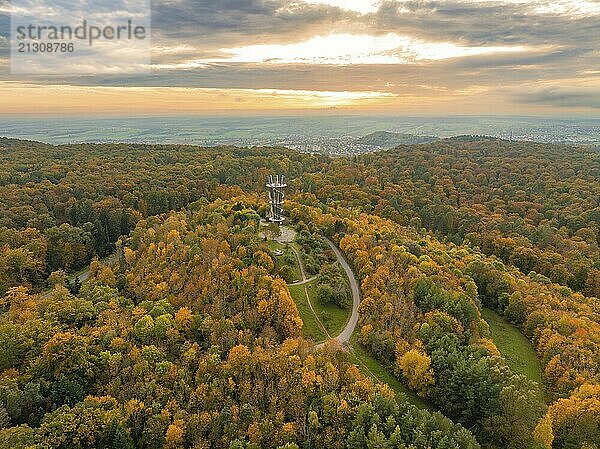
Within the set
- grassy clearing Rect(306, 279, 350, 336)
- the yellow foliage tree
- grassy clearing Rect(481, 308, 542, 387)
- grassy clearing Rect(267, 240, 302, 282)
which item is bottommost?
grassy clearing Rect(481, 308, 542, 387)

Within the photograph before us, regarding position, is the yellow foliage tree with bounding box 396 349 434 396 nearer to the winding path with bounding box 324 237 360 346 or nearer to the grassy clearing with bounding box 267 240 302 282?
the winding path with bounding box 324 237 360 346

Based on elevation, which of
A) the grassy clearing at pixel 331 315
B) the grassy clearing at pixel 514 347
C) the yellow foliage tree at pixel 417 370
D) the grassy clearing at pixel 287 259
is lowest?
the grassy clearing at pixel 514 347

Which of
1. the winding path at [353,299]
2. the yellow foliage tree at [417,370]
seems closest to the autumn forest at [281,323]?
the yellow foliage tree at [417,370]

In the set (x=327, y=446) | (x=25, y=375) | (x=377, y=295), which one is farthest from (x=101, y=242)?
(x=327, y=446)

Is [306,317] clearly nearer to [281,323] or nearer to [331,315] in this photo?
[331,315]

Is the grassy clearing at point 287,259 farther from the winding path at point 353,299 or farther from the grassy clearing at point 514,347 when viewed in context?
the grassy clearing at point 514,347

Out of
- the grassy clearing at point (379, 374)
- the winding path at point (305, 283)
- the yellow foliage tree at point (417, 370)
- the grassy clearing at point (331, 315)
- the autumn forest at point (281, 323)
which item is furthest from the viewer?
the winding path at point (305, 283)


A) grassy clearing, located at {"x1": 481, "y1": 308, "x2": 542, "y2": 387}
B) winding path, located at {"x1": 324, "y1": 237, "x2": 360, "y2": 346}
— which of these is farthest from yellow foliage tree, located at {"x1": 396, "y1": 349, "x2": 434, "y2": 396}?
grassy clearing, located at {"x1": 481, "y1": 308, "x2": 542, "y2": 387}
